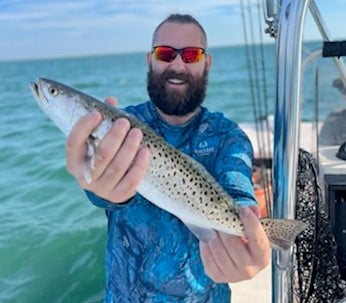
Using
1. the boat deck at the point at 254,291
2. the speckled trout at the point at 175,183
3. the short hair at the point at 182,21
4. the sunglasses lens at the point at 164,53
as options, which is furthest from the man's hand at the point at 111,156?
the boat deck at the point at 254,291

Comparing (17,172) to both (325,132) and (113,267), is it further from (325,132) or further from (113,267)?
(113,267)

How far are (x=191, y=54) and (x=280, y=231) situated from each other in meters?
0.72

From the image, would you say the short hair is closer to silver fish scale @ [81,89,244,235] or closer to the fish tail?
silver fish scale @ [81,89,244,235]

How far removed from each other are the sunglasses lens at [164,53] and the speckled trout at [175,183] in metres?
0.41

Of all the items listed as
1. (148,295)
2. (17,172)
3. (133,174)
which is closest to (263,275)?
(148,295)

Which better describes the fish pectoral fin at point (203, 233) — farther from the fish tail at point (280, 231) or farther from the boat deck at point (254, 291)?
the boat deck at point (254, 291)

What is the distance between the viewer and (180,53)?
6.77 ft

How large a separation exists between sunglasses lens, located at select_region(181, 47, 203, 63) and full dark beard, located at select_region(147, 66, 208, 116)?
0.18 ft

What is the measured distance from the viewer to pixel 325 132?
11.7ft

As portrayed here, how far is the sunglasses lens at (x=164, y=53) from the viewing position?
207 centimetres

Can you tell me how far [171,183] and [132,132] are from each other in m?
0.29

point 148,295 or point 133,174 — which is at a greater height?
point 133,174

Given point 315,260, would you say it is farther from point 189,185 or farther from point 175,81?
point 175,81

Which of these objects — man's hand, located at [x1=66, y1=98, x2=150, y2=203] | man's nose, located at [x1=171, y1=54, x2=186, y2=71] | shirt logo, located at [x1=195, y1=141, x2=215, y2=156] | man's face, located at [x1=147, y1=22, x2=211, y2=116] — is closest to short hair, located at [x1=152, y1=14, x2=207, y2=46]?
man's face, located at [x1=147, y1=22, x2=211, y2=116]
